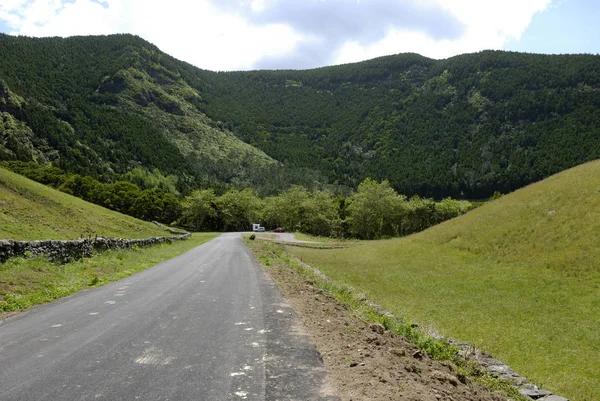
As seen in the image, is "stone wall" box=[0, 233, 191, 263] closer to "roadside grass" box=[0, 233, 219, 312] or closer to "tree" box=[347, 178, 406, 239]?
"roadside grass" box=[0, 233, 219, 312]

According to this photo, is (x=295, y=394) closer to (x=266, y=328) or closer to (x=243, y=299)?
(x=266, y=328)

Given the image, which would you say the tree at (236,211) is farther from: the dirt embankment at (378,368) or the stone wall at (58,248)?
the dirt embankment at (378,368)

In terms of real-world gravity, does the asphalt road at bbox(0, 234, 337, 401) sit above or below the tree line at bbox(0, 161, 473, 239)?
below

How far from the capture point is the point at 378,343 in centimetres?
925

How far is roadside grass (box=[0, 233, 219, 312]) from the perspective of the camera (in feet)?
45.2

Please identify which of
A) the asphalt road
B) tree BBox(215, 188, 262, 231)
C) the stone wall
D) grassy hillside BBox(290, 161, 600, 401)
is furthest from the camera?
tree BBox(215, 188, 262, 231)

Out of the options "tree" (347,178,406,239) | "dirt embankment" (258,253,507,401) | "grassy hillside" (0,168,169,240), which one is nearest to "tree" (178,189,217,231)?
"tree" (347,178,406,239)

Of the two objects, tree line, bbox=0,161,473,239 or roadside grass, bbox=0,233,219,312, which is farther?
tree line, bbox=0,161,473,239

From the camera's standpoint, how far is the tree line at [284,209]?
11019cm

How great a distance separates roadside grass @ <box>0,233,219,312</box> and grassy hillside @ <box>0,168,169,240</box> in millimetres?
8794

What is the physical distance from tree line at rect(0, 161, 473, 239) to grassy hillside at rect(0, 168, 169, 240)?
6601cm

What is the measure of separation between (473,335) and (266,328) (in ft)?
34.2

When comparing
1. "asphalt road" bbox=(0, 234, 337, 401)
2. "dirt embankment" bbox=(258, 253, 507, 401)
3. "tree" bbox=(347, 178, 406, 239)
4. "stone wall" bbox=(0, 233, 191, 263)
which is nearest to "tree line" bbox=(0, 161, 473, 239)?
"tree" bbox=(347, 178, 406, 239)

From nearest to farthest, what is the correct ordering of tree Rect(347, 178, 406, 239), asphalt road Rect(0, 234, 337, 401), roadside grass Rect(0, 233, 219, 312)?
asphalt road Rect(0, 234, 337, 401) → roadside grass Rect(0, 233, 219, 312) → tree Rect(347, 178, 406, 239)
